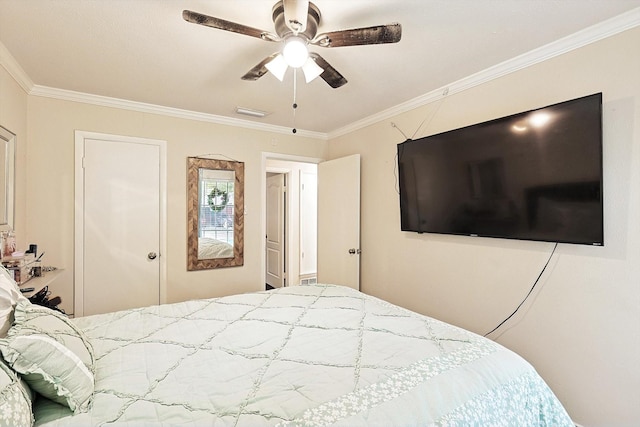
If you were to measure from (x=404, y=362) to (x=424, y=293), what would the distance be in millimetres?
1647

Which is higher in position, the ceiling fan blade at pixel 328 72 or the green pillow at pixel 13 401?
the ceiling fan blade at pixel 328 72

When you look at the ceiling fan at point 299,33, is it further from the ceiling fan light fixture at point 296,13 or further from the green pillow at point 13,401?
the green pillow at point 13,401

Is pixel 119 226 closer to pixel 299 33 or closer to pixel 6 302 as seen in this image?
pixel 6 302

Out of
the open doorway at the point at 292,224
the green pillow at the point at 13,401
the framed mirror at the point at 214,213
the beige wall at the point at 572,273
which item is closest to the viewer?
the green pillow at the point at 13,401

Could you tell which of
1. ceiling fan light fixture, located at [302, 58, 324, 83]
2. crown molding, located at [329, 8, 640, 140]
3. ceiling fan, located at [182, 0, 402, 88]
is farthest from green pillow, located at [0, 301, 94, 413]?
crown molding, located at [329, 8, 640, 140]

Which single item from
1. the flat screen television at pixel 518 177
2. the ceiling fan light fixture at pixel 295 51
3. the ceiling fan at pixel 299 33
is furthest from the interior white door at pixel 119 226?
the flat screen television at pixel 518 177

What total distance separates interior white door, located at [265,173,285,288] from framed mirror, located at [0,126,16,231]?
351 cm

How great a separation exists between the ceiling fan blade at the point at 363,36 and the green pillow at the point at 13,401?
68.7 inches

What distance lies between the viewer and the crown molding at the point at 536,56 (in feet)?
5.53

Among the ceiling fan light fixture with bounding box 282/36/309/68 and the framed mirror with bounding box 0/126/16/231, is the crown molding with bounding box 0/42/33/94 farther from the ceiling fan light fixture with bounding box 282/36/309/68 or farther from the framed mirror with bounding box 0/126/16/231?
the ceiling fan light fixture with bounding box 282/36/309/68

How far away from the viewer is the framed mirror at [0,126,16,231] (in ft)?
6.88

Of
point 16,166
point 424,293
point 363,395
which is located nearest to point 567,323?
point 424,293

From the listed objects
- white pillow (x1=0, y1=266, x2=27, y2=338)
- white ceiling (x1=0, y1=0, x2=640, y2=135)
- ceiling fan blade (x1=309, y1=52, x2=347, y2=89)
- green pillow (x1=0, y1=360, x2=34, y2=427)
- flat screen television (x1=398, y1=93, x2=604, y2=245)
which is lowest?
green pillow (x1=0, y1=360, x2=34, y2=427)

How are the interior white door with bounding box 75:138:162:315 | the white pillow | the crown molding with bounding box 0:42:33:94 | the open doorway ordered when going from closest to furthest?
1. the white pillow
2. the crown molding with bounding box 0:42:33:94
3. the interior white door with bounding box 75:138:162:315
4. the open doorway
